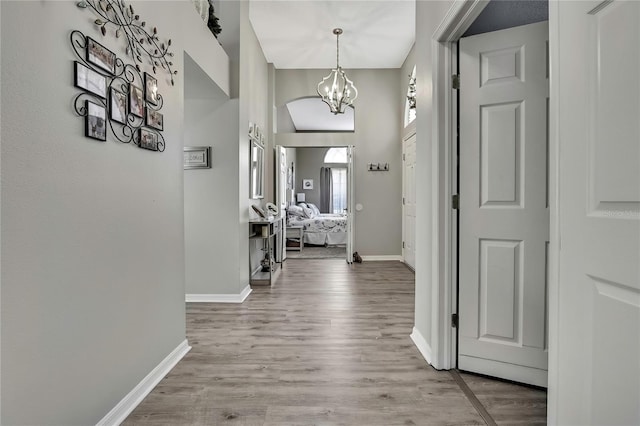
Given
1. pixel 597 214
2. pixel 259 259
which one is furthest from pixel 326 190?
pixel 597 214

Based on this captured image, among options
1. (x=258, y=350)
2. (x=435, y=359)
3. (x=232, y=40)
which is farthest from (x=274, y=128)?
(x=435, y=359)

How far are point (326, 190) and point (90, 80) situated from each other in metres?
10.3

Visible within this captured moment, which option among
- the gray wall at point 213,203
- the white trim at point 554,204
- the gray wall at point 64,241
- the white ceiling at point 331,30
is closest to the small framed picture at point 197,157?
the gray wall at point 213,203

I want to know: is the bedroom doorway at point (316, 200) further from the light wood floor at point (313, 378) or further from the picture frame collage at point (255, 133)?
the light wood floor at point (313, 378)

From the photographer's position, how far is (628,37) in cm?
91

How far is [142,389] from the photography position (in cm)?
180

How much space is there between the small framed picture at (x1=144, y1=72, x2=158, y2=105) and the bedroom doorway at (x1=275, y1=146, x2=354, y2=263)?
3.79 metres

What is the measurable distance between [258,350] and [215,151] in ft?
6.82

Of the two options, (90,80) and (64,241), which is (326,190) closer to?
(90,80)

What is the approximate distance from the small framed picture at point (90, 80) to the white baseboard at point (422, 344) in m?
2.32

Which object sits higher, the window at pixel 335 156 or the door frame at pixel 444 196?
the window at pixel 335 156

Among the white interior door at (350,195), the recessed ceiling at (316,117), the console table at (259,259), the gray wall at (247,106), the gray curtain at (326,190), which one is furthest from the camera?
the gray curtain at (326,190)

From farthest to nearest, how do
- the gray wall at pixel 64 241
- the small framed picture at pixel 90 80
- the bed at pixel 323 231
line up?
the bed at pixel 323 231
the small framed picture at pixel 90 80
the gray wall at pixel 64 241

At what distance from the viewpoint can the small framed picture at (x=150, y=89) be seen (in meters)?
1.88
